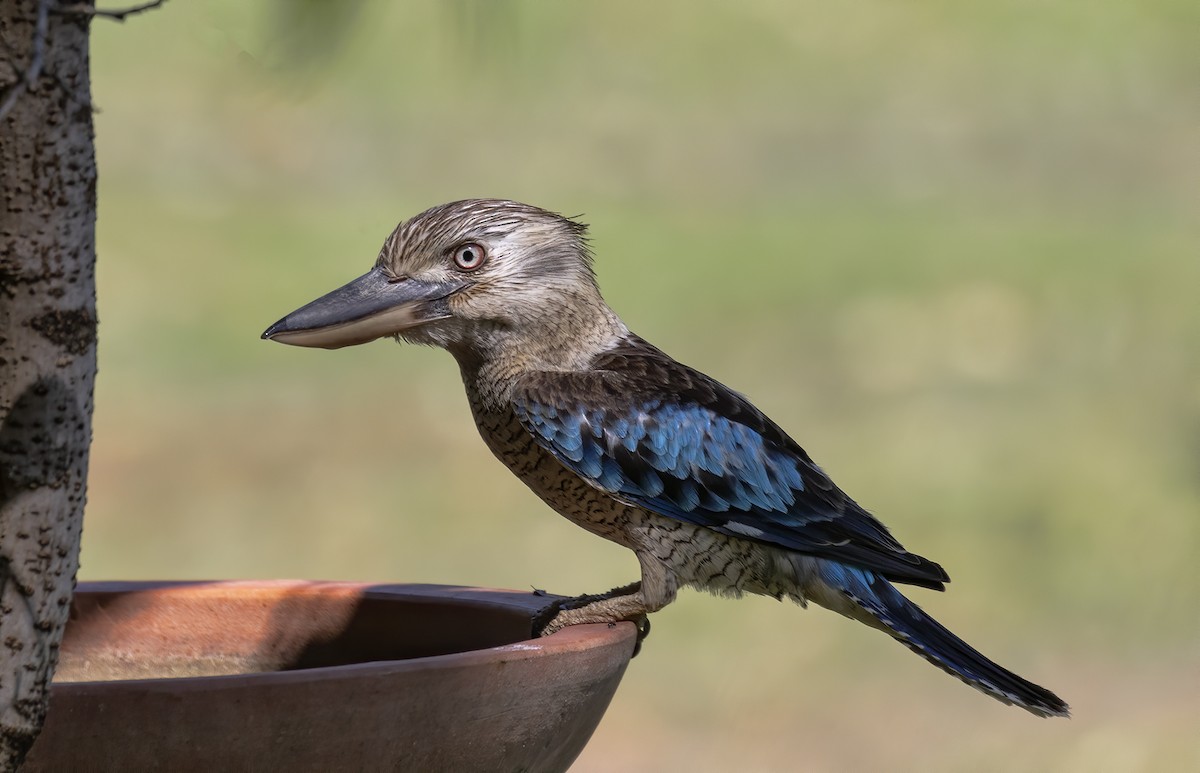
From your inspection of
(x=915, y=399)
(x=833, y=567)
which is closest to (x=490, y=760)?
(x=833, y=567)

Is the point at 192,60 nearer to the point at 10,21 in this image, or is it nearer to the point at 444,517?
the point at 444,517

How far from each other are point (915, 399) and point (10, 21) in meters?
6.04

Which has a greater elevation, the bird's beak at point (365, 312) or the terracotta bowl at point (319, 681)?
the bird's beak at point (365, 312)

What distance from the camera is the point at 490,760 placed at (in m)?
1.91

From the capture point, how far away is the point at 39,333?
4.85 feet

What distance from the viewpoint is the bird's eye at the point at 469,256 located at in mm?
2707

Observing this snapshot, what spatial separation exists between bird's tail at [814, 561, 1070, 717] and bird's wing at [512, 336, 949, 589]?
0.04 metres

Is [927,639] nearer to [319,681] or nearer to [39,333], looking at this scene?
[319,681]

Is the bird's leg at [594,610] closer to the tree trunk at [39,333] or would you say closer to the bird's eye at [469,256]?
the bird's eye at [469,256]

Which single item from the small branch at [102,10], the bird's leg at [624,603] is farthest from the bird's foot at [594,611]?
the small branch at [102,10]

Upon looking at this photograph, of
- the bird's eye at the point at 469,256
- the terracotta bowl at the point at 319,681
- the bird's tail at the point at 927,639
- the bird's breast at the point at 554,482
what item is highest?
the bird's eye at the point at 469,256

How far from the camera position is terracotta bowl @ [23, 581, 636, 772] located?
164cm

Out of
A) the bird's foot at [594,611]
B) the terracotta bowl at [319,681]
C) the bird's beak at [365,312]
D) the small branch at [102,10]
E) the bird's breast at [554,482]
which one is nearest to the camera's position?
the small branch at [102,10]

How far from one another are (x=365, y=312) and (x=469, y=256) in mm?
241
